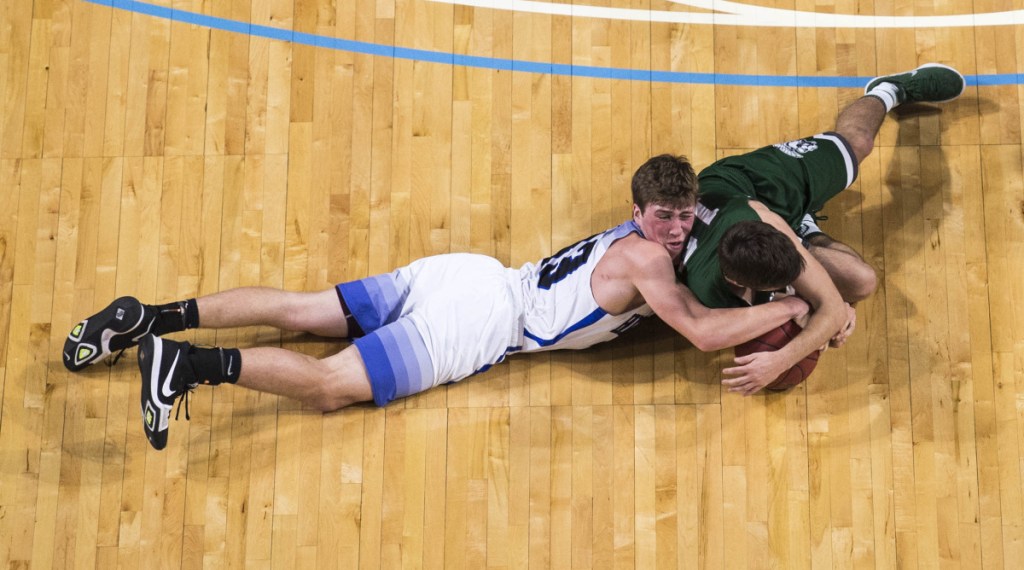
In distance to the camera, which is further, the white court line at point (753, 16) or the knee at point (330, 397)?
the white court line at point (753, 16)

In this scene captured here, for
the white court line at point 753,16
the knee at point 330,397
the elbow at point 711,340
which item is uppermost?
the white court line at point 753,16

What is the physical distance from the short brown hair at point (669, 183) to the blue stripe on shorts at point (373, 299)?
44.9 inches

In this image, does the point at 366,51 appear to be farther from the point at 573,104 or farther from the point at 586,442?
the point at 586,442

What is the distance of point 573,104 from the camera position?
447 centimetres

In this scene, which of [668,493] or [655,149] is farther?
[655,149]

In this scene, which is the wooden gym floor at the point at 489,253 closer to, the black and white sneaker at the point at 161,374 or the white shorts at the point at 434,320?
the white shorts at the point at 434,320

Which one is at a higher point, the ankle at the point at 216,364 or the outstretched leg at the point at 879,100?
the outstretched leg at the point at 879,100

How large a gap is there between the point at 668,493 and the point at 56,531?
8.41ft

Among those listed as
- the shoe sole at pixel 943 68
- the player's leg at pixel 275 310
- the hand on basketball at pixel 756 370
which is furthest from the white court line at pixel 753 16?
the hand on basketball at pixel 756 370

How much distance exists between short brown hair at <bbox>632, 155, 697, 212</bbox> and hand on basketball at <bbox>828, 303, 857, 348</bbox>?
0.77 metres

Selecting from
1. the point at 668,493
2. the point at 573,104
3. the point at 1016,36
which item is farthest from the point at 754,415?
the point at 1016,36

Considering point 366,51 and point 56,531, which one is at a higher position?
point 366,51

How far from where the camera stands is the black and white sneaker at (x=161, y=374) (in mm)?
3686

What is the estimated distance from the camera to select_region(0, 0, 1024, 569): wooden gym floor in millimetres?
4062
